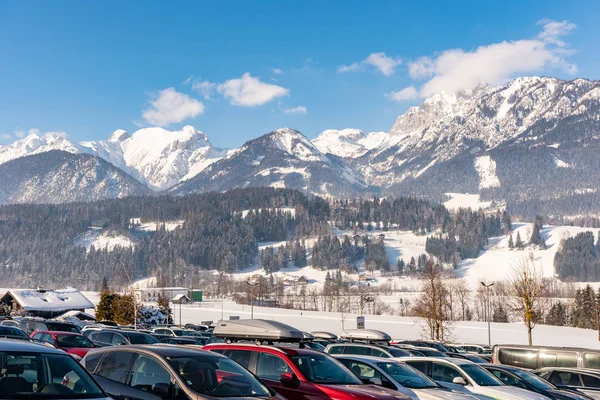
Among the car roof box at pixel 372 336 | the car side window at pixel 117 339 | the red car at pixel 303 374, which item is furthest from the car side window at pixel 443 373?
the car roof box at pixel 372 336

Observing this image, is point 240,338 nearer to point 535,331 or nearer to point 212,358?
point 212,358

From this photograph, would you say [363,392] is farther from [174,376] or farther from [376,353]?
[376,353]

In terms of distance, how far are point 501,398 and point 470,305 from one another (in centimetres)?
16172

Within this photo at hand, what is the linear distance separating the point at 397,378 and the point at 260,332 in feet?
10.8

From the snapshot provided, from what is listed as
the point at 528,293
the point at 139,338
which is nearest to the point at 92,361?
the point at 139,338

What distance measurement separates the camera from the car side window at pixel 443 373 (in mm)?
17062

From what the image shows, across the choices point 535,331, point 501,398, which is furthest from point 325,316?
point 501,398

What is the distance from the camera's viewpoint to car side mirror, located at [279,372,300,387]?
11.8 m

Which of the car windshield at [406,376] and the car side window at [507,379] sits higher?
the car windshield at [406,376]

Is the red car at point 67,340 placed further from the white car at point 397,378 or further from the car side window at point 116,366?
the car side window at point 116,366

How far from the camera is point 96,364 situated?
11406mm

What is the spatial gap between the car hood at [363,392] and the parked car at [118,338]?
13.6 m

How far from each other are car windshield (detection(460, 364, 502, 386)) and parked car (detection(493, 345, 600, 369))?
7.07 m

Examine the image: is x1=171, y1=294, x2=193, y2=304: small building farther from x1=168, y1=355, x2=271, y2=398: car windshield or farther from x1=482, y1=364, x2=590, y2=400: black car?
x1=168, y1=355, x2=271, y2=398: car windshield
